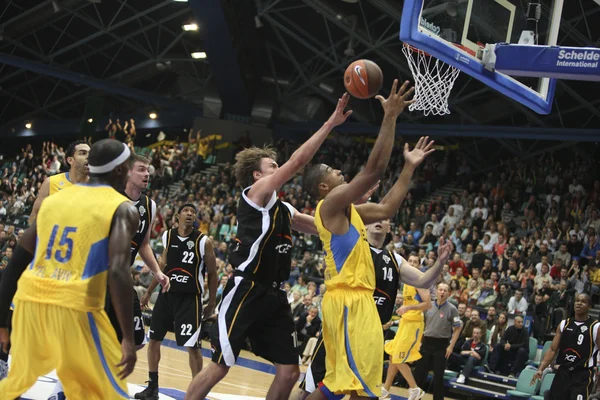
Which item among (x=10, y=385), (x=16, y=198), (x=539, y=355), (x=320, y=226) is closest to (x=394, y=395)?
(x=539, y=355)

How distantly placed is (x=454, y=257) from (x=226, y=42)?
36.7 ft

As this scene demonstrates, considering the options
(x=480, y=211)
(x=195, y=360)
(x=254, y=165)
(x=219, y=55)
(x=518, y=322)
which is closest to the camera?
(x=254, y=165)

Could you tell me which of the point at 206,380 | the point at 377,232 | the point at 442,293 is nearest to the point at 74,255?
the point at 206,380

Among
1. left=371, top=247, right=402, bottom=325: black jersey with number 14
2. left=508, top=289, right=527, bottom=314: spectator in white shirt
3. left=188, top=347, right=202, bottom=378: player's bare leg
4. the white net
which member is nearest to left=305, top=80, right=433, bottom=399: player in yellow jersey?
left=371, top=247, right=402, bottom=325: black jersey with number 14

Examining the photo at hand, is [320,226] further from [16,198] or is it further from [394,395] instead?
[16,198]

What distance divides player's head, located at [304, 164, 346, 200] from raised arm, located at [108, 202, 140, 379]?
75.8 inches

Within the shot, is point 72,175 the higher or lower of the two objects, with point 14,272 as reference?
higher

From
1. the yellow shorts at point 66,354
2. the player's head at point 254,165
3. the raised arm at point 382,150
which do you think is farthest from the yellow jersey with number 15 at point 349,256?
the yellow shorts at point 66,354

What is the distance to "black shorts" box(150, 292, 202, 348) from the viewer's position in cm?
841

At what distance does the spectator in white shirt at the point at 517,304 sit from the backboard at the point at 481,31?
5.25 meters

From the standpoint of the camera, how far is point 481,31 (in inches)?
399

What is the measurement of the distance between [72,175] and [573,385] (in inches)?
249

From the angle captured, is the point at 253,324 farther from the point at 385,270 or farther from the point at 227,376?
the point at 227,376

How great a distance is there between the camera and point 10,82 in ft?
113
